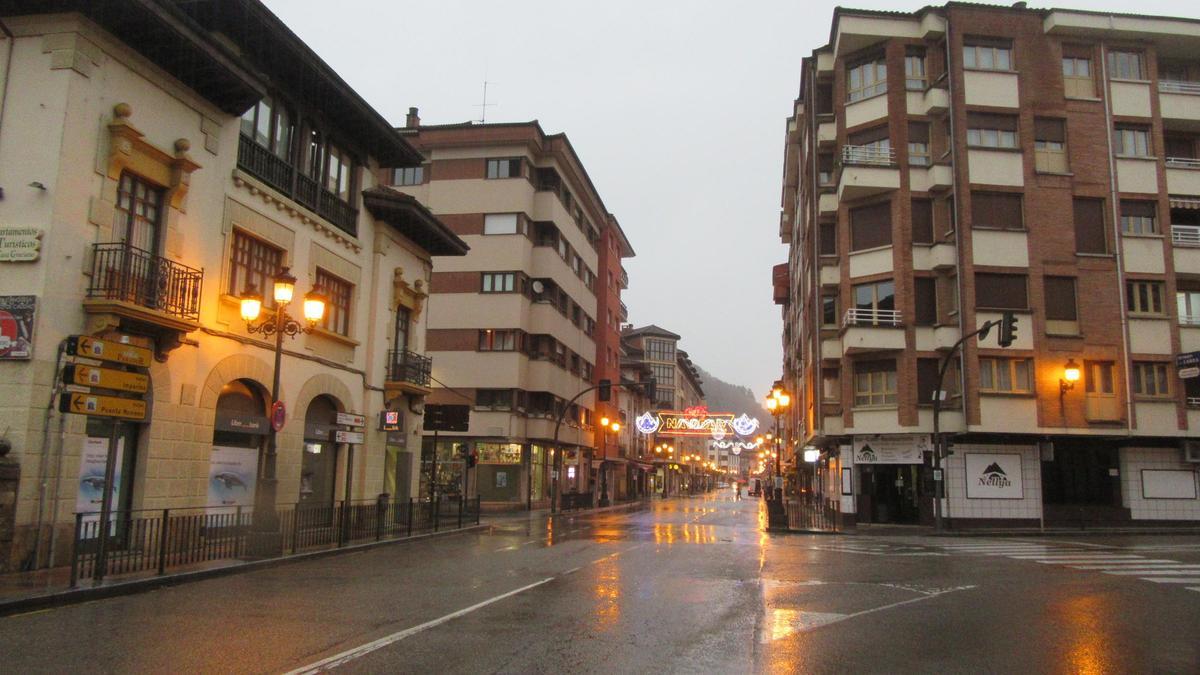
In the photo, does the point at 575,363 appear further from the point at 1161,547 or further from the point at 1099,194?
the point at 1161,547

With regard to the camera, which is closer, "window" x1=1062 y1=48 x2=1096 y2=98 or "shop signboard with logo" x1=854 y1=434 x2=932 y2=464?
"shop signboard with logo" x1=854 y1=434 x2=932 y2=464

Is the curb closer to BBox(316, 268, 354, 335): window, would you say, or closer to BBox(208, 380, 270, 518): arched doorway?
BBox(208, 380, 270, 518): arched doorway

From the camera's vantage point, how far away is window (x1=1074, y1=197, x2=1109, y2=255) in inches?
1303

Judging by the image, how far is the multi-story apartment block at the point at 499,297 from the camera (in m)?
44.6

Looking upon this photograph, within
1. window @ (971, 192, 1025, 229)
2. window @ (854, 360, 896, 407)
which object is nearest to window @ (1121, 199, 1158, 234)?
window @ (971, 192, 1025, 229)

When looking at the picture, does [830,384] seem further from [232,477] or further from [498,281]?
[232,477]

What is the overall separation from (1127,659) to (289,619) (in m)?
8.72

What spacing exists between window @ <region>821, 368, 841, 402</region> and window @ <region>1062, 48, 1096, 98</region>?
47.5ft

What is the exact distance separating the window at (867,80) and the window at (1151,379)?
14.6 metres

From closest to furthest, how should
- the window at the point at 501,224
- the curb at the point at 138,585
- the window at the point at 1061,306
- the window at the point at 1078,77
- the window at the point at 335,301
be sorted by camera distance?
the curb at the point at 138,585 → the window at the point at 335,301 → the window at the point at 1061,306 → the window at the point at 1078,77 → the window at the point at 501,224

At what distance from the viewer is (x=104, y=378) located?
12820mm

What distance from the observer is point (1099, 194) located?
A: 33250 millimetres

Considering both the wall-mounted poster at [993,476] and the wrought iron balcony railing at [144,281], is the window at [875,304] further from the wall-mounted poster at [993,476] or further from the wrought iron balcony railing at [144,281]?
the wrought iron balcony railing at [144,281]

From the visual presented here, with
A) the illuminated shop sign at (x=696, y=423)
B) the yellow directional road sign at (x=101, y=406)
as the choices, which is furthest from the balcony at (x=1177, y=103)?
the yellow directional road sign at (x=101, y=406)
